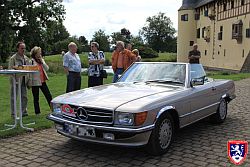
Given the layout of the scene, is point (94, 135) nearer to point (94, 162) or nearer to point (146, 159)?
point (94, 162)

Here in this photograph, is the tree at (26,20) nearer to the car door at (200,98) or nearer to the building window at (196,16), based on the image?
the building window at (196,16)

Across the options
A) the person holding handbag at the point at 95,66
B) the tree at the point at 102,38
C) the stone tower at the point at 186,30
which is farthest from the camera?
the tree at the point at 102,38

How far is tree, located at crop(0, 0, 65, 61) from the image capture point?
38.4 meters

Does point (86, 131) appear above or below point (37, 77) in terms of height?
below

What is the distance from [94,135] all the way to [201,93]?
2617 millimetres

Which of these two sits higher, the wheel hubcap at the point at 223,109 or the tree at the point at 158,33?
the tree at the point at 158,33

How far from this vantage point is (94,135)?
4.97 metres

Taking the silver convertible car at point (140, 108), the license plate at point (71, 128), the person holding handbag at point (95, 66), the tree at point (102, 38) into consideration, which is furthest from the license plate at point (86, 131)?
the tree at point (102, 38)

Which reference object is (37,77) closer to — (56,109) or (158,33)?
(56,109)

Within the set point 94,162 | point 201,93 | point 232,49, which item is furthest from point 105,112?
point 232,49

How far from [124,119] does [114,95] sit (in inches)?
30.2

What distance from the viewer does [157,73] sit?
675 centimetres

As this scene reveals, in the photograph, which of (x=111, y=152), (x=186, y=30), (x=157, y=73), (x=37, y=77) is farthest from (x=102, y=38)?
(x=111, y=152)

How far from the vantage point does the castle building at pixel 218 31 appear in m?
36.4
